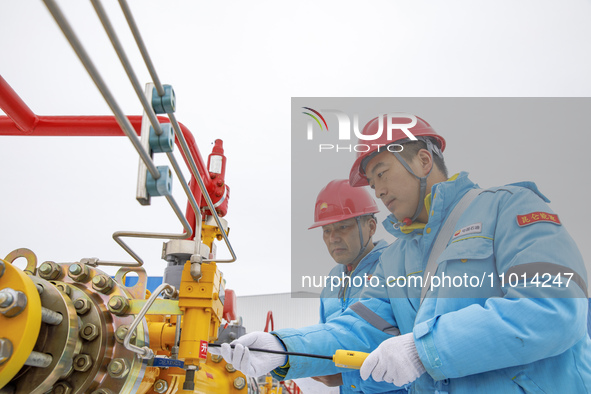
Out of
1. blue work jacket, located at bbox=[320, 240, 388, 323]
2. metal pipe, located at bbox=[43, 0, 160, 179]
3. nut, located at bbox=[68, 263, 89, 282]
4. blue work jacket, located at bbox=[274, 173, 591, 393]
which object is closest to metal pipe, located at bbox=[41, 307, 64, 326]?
nut, located at bbox=[68, 263, 89, 282]

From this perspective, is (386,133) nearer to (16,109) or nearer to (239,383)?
(16,109)

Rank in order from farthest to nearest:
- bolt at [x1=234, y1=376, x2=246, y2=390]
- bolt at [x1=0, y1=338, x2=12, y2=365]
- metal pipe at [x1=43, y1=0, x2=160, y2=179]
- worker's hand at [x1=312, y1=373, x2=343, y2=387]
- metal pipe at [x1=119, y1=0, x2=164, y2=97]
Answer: bolt at [x1=234, y1=376, x2=246, y2=390] → worker's hand at [x1=312, y1=373, x2=343, y2=387] → bolt at [x1=0, y1=338, x2=12, y2=365] → metal pipe at [x1=119, y1=0, x2=164, y2=97] → metal pipe at [x1=43, y1=0, x2=160, y2=179]

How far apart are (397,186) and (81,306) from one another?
1365 mm

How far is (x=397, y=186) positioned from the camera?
2014 mm

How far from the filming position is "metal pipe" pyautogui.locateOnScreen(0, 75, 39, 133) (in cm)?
153

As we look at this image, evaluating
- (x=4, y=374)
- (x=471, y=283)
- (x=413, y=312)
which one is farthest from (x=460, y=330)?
(x=4, y=374)

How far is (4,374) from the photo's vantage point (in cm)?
116

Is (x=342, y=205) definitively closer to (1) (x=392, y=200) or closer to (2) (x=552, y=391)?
(1) (x=392, y=200)

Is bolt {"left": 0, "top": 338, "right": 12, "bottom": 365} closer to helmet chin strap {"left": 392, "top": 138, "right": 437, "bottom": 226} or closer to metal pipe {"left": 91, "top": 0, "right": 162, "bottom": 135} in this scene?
metal pipe {"left": 91, "top": 0, "right": 162, "bottom": 135}

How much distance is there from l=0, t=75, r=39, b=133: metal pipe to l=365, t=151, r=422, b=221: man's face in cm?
149

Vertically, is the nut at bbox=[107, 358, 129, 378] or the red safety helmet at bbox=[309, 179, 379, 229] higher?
the red safety helmet at bbox=[309, 179, 379, 229]

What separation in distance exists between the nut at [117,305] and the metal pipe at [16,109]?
0.77m

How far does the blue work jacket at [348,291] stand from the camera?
2.44m

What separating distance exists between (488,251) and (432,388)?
0.52 meters
